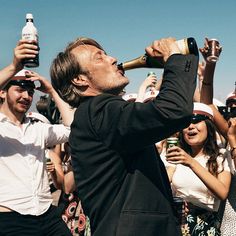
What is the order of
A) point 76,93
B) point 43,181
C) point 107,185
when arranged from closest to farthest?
point 107,185, point 76,93, point 43,181

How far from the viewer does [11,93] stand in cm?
441

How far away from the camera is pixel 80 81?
2.62 m

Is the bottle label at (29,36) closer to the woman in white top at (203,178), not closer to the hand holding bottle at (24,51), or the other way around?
the hand holding bottle at (24,51)

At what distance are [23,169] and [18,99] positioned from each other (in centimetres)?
76

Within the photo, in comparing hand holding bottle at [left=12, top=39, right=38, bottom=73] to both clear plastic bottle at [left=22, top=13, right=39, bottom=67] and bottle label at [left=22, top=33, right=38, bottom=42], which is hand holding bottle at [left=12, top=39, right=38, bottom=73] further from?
bottle label at [left=22, top=33, right=38, bottom=42]

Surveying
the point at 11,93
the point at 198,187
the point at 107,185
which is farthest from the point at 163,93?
the point at 11,93

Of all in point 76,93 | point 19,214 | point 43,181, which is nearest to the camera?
point 76,93

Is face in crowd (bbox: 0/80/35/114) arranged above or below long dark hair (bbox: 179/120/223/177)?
above

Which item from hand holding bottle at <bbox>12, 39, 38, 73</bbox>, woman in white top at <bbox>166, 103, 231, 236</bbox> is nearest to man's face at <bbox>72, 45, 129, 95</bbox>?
hand holding bottle at <bbox>12, 39, 38, 73</bbox>

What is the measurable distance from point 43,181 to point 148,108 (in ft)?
7.93

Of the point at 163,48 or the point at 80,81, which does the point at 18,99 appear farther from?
the point at 163,48

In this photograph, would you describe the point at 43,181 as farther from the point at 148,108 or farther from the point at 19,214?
the point at 148,108

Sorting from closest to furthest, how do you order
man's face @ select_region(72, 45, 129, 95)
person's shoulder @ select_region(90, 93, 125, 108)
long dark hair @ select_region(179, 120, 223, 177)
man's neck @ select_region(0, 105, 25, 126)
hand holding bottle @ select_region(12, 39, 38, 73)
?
1. person's shoulder @ select_region(90, 93, 125, 108)
2. man's face @ select_region(72, 45, 129, 95)
3. hand holding bottle @ select_region(12, 39, 38, 73)
4. long dark hair @ select_region(179, 120, 223, 177)
5. man's neck @ select_region(0, 105, 25, 126)

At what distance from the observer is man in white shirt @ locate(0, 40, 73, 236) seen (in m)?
3.87
